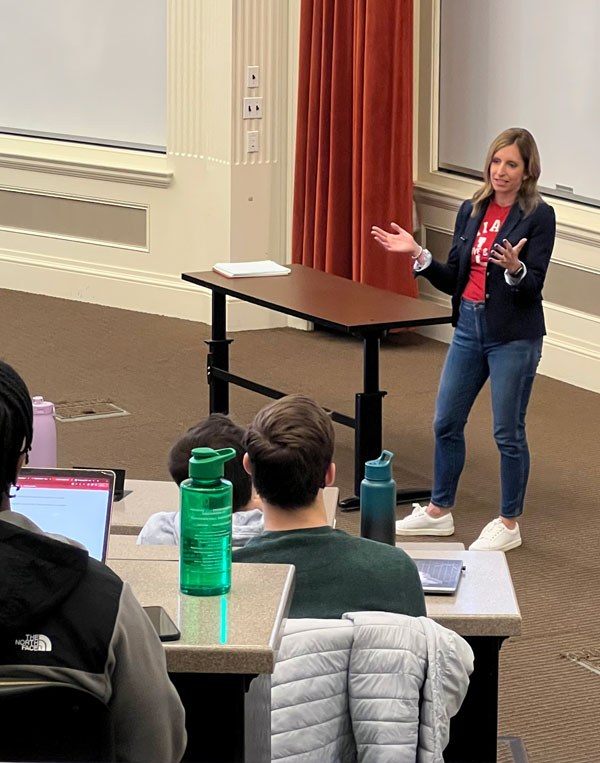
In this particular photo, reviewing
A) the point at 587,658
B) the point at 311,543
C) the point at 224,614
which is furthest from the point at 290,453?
the point at 587,658

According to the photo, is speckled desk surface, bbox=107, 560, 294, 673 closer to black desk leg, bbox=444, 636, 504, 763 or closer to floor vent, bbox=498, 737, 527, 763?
black desk leg, bbox=444, 636, 504, 763

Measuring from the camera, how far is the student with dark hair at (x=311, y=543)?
7.07 ft

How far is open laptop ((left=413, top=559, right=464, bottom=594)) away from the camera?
8.29ft

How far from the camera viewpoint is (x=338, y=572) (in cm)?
216

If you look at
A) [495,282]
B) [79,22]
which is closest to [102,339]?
[79,22]

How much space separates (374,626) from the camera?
2.02m

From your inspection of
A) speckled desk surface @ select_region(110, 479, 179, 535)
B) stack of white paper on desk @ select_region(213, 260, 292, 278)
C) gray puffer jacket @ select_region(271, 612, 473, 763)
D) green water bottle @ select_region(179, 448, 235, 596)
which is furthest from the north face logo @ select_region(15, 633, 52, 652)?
stack of white paper on desk @ select_region(213, 260, 292, 278)

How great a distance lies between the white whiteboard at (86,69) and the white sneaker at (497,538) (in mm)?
4009

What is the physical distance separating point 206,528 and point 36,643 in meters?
0.41

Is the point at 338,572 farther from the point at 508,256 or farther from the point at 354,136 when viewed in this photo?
the point at 354,136

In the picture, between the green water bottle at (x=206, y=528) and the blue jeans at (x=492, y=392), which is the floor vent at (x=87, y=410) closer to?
the blue jeans at (x=492, y=392)

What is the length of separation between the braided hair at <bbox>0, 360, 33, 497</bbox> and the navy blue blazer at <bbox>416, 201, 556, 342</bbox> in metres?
2.68

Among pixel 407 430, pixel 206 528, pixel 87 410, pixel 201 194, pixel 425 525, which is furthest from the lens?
pixel 201 194

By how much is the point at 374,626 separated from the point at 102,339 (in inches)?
208
